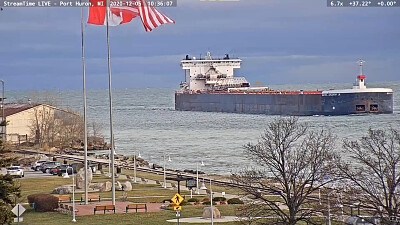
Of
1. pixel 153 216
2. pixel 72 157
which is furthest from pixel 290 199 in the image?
pixel 72 157

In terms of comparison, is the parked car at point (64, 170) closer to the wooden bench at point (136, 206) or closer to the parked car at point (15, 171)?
the parked car at point (15, 171)

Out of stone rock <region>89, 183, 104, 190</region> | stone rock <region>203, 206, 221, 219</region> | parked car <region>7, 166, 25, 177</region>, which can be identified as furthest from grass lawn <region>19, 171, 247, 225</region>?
parked car <region>7, 166, 25, 177</region>

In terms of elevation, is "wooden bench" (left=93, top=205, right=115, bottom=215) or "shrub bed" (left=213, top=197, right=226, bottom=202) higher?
"wooden bench" (left=93, top=205, right=115, bottom=215)

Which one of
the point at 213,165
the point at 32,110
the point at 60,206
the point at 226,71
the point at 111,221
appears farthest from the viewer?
the point at 226,71

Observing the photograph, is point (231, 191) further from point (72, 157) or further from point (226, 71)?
point (226, 71)

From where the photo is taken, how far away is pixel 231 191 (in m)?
41.4

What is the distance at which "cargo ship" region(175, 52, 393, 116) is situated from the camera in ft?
365

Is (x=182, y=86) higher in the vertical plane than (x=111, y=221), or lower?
higher

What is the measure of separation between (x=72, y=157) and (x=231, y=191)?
26.8 m

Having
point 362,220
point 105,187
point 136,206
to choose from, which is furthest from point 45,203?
point 362,220

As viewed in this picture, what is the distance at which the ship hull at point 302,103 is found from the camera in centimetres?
11103

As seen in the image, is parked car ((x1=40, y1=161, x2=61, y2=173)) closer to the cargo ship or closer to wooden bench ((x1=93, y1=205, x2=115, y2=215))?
wooden bench ((x1=93, y1=205, x2=115, y2=215))

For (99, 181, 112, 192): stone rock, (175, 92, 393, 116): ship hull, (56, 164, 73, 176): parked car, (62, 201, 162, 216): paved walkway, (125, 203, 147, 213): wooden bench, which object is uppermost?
(175, 92, 393, 116): ship hull

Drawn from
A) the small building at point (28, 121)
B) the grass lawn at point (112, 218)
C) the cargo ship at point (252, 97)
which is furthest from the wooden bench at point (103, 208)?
the cargo ship at point (252, 97)
